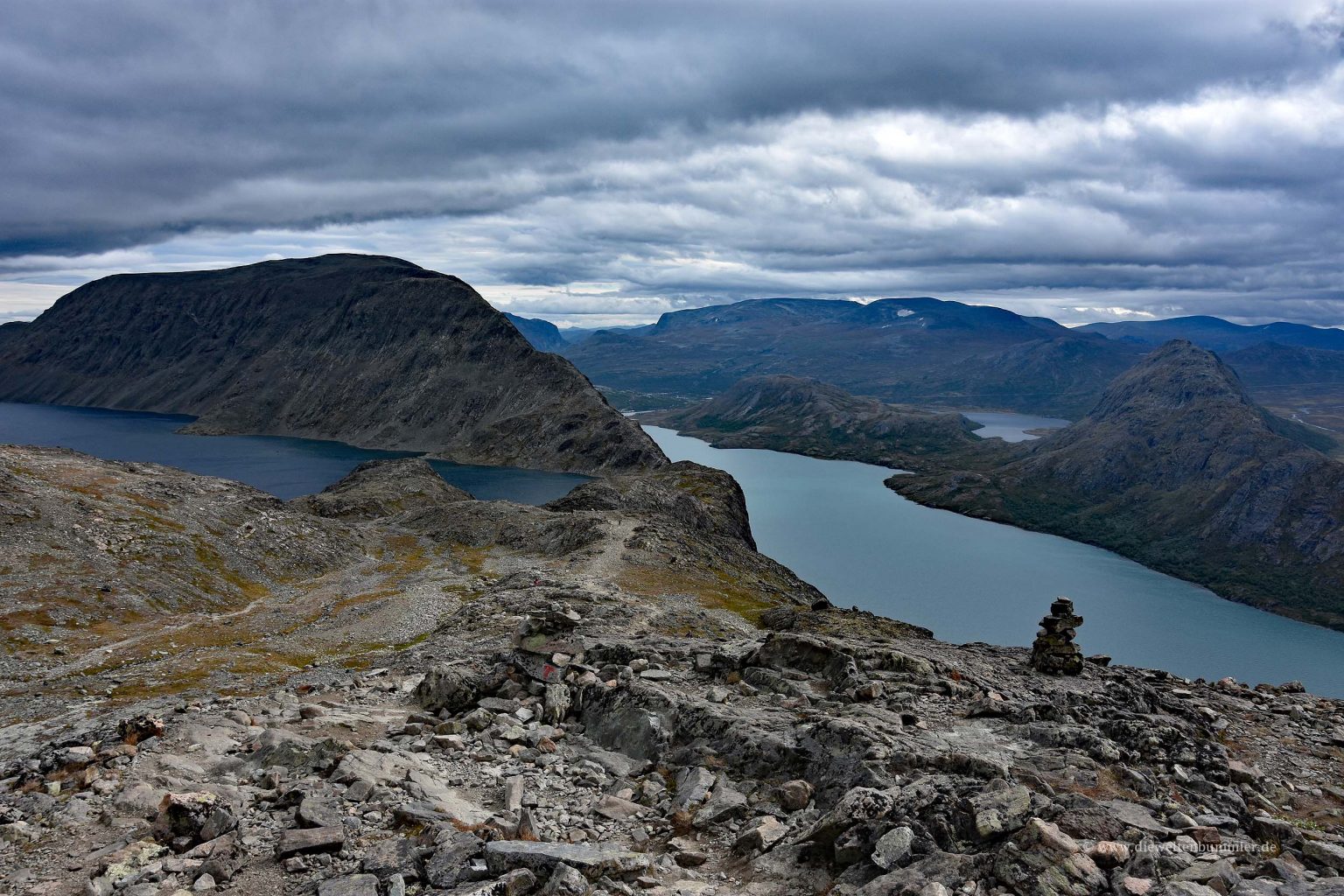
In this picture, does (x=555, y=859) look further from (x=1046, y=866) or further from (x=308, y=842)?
(x=1046, y=866)

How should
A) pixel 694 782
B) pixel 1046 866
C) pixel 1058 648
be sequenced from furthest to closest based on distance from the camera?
pixel 1058 648
pixel 694 782
pixel 1046 866

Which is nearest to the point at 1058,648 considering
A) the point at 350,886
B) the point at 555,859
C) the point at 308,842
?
the point at 555,859

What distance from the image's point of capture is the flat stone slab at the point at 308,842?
19.4m

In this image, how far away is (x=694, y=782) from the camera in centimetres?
2423

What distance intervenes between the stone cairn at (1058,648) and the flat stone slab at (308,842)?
3493cm

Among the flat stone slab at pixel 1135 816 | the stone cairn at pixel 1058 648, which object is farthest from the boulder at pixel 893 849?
the stone cairn at pixel 1058 648

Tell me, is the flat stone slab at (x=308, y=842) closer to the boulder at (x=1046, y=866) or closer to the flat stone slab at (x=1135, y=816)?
the boulder at (x=1046, y=866)

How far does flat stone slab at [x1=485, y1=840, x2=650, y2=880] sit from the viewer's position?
61.3 ft

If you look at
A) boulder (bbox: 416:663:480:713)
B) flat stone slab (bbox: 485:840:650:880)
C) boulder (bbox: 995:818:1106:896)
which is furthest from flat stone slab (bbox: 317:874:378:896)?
boulder (bbox: 995:818:1106:896)

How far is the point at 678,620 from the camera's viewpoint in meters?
70.8

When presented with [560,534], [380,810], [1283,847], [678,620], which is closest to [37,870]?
[380,810]

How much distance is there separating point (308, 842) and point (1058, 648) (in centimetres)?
3709

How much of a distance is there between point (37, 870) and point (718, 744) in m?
18.7

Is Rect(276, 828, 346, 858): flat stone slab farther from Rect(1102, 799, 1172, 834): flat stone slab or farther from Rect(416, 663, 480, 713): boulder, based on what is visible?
Rect(1102, 799, 1172, 834): flat stone slab
